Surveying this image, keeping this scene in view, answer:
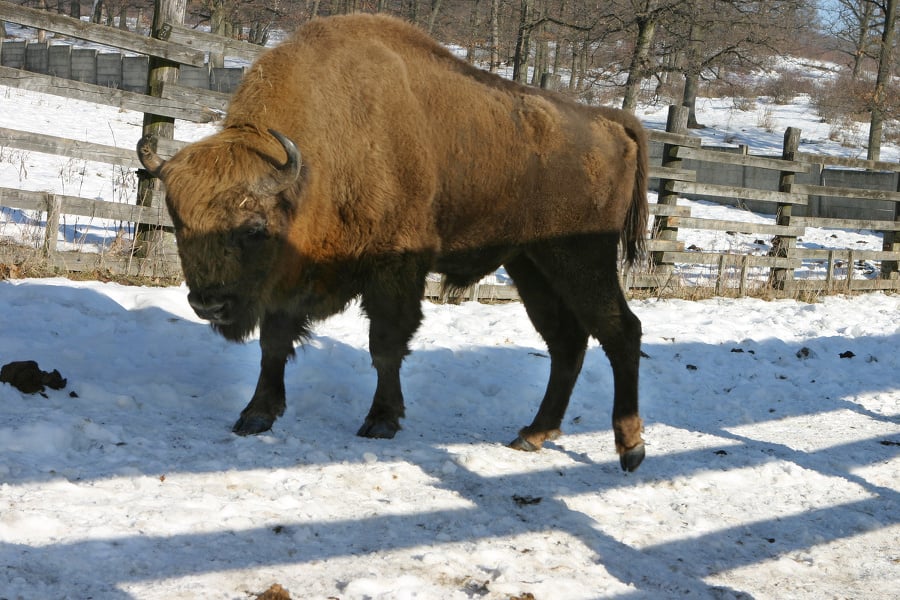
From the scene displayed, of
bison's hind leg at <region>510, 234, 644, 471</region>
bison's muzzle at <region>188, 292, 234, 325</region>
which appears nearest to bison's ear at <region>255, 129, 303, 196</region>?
bison's muzzle at <region>188, 292, 234, 325</region>

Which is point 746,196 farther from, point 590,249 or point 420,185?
point 420,185

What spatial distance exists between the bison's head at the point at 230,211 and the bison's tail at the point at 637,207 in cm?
248

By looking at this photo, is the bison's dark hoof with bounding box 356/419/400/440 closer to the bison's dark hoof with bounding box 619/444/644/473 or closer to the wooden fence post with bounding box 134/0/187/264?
the bison's dark hoof with bounding box 619/444/644/473

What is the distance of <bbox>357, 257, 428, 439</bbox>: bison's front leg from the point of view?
4605mm

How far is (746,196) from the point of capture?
1248 centimetres

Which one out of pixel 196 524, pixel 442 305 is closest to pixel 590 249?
pixel 196 524

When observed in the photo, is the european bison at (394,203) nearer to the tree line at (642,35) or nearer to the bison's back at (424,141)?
the bison's back at (424,141)

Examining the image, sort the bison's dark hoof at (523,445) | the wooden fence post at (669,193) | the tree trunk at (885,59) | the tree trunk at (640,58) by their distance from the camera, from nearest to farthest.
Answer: the bison's dark hoof at (523,445)
the wooden fence post at (669,193)
the tree trunk at (640,58)
the tree trunk at (885,59)

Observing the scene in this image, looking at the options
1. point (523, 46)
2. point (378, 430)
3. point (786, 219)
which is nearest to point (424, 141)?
point (378, 430)

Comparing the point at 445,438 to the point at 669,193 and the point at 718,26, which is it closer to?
the point at 669,193

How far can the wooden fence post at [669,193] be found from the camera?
11.3 m

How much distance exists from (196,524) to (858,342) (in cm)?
771

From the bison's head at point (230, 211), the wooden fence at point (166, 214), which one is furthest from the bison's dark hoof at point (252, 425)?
the wooden fence at point (166, 214)

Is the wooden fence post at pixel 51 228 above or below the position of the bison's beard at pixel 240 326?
above
